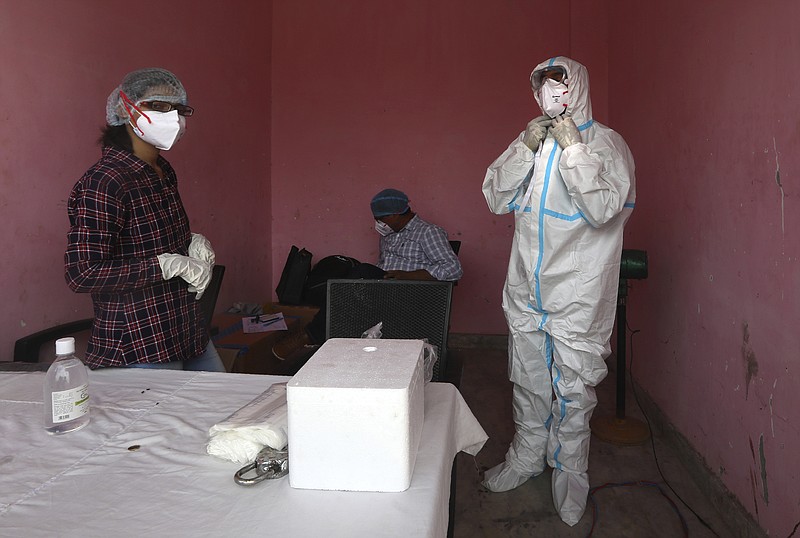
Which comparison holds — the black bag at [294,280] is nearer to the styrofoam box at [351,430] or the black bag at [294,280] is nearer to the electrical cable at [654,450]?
the electrical cable at [654,450]

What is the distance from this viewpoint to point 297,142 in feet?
13.2

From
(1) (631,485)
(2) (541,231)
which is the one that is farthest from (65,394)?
(1) (631,485)

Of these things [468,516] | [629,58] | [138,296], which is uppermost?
[629,58]

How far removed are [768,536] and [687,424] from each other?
0.66 metres

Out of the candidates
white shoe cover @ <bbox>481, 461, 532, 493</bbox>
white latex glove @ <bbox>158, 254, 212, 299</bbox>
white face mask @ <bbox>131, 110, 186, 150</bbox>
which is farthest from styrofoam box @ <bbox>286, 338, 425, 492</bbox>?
white shoe cover @ <bbox>481, 461, 532, 493</bbox>

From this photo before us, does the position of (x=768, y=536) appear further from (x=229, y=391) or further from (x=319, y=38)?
(x=319, y=38)

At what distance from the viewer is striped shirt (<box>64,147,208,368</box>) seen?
128 cm

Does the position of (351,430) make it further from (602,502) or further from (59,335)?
(59,335)

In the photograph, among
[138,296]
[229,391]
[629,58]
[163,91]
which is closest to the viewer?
[229,391]

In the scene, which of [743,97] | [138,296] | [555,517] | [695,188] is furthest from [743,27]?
[138,296]

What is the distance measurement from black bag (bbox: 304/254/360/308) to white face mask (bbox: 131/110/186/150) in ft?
6.53

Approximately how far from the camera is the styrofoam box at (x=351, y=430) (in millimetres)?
689

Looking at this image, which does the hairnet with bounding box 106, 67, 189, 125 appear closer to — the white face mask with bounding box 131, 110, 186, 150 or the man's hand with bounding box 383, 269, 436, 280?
the white face mask with bounding box 131, 110, 186, 150

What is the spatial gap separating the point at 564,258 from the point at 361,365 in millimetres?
1201
